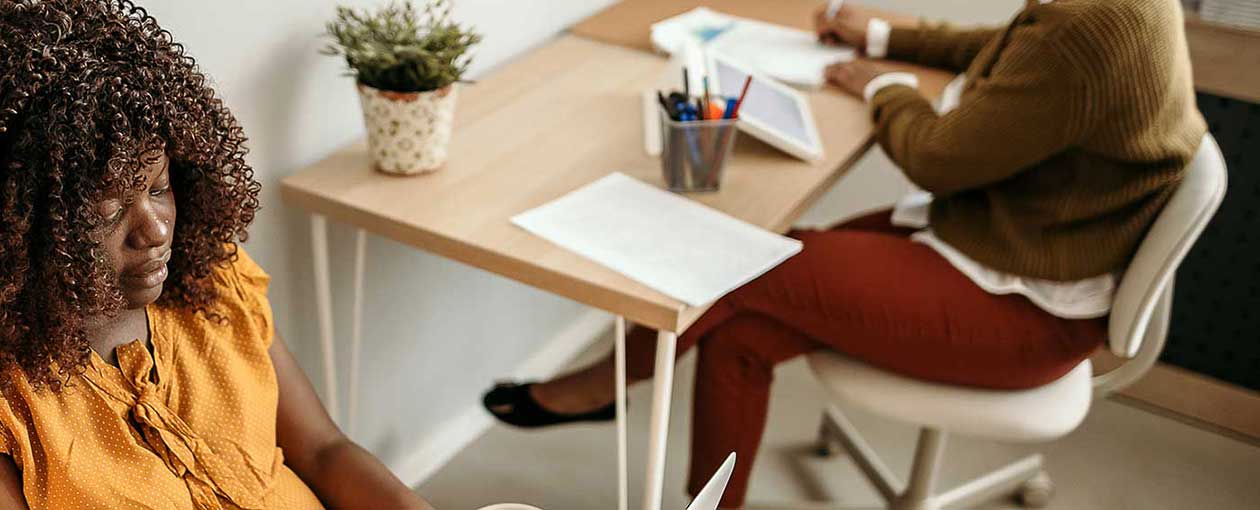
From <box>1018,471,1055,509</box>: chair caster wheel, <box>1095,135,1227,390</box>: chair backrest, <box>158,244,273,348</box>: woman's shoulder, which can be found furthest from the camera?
<box>1018,471,1055,509</box>: chair caster wheel

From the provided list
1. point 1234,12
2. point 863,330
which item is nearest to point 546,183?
point 863,330

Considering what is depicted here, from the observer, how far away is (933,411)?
164 cm

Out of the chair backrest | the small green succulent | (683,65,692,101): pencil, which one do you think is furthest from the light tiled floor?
the small green succulent

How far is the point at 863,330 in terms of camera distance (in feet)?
5.45

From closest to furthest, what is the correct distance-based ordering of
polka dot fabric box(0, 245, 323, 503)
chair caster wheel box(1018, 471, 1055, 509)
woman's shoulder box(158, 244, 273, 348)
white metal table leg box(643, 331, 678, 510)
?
1. polka dot fabric box(0, 245, 323, 503)
2. woman's shoulder box(158, 244, 273, 348)
3. white metal table leg box(643, 331, 678, 510)
4. chair caster wheel box(1018, 471, 1055, 509)

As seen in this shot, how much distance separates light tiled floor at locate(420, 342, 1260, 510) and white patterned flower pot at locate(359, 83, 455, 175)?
2.47 feet

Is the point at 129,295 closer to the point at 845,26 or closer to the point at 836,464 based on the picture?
the point at 845,26

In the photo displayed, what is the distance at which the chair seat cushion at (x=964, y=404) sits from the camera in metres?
1.64

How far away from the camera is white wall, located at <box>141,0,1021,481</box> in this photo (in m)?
1.50

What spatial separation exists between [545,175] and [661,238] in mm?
221

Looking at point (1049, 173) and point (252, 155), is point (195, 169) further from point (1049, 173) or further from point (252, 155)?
point (1049, 173)

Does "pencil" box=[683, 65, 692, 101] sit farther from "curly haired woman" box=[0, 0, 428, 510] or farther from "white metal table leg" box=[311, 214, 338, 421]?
"curly haired woman" box=[0, 0, 428, 510]

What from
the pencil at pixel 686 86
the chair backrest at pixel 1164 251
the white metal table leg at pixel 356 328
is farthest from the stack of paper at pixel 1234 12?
the white metal table leg at pixel 356 328

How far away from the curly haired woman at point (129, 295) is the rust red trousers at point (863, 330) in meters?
0.62
